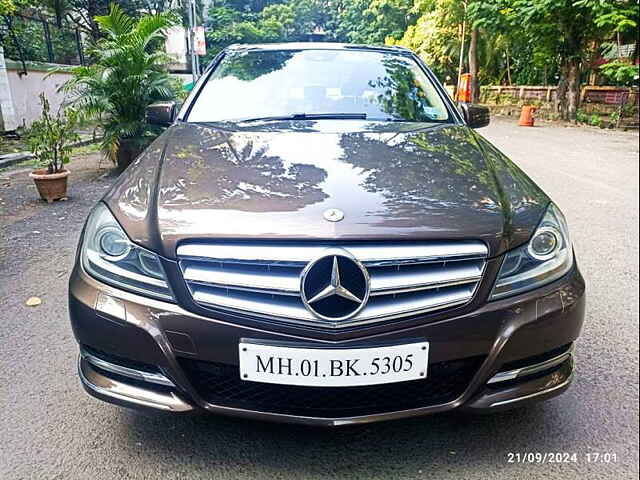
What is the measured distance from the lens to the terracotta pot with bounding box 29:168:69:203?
5.46 m

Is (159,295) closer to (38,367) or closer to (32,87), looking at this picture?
(38,367)

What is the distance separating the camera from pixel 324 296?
4.86 ft

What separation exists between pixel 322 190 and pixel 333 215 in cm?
19

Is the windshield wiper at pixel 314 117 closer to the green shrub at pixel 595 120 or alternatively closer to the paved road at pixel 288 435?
the paved road at pixel 288 435

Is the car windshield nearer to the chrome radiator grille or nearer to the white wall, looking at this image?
the chrome radiator grille

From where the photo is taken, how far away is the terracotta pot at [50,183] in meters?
5.46

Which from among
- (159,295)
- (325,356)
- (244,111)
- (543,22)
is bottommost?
(325,356)

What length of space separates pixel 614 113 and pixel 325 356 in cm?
1572

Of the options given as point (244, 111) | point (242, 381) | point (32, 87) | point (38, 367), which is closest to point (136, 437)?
point (242, 381)

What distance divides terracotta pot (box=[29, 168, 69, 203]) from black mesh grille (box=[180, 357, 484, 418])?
15.5 feet

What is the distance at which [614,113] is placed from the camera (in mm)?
14336

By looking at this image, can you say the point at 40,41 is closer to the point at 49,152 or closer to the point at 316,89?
the point at 49,152

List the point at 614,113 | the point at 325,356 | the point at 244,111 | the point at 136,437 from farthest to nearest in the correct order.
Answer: the point at 614,113 < the point at 244,111 < the point at 136,437 < the point at 325,356

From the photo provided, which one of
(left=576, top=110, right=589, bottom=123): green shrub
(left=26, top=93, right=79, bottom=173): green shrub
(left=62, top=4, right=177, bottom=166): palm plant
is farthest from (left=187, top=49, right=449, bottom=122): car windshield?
(left=576, top=110, right=589, bottom=123): green shrub
